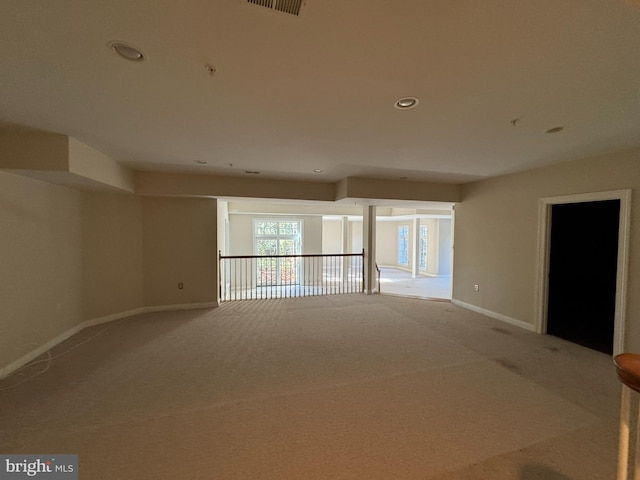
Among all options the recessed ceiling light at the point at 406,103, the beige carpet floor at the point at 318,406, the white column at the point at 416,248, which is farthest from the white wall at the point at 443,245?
the recessed ceiling light at the point at 406,103

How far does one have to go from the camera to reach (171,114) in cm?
215

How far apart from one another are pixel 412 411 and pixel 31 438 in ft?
8.95

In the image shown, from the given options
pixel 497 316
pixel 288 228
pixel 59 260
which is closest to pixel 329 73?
pixel 59 260

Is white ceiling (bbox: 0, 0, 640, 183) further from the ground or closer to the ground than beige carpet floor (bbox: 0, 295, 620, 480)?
further from the ground

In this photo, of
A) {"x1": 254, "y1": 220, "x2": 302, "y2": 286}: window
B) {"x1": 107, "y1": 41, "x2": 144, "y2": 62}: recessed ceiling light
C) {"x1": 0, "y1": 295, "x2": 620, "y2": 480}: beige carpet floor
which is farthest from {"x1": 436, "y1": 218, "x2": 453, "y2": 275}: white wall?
{"x1": 107, "y1": 41, "x2": 144, "y2": 62}: recessed ceiling light

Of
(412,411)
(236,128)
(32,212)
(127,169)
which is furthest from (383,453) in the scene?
(127,169)


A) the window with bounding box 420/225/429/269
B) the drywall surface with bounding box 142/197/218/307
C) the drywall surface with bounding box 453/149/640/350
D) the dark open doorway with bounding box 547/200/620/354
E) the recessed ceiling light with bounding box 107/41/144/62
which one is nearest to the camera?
the recessed ceiling light with bounding box 107/41/144/62

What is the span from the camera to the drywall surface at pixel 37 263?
8.66 feet

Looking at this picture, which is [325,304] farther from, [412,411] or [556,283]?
[556,283]

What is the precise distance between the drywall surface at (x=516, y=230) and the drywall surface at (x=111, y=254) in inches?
244

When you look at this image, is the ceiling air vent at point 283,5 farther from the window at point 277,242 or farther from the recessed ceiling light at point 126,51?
the window at point 277,242

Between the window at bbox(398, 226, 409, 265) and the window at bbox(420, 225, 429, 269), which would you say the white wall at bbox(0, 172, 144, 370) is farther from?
the window at bbox(398, 226, 409, 265)

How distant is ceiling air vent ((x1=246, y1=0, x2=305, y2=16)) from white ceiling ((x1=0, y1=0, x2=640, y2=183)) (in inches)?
1.2

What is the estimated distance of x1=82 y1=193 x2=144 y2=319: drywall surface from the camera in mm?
3943
